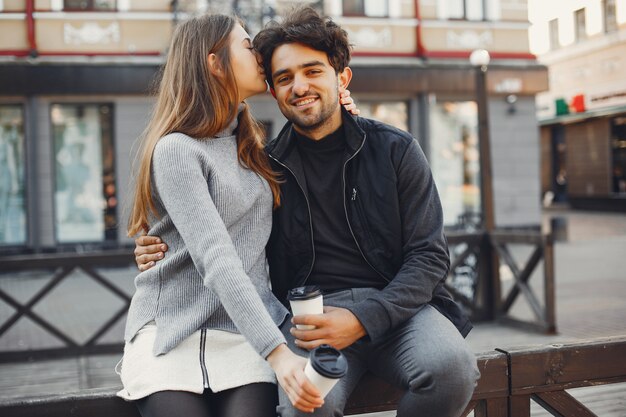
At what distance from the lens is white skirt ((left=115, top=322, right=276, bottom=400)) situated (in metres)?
2.37

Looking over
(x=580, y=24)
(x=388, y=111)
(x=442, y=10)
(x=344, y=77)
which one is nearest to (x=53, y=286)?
(x=344, y=77)

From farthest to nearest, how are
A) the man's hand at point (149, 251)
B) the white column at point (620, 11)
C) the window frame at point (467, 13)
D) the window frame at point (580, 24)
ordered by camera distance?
the window frame at point (580, 24) → the white column at point (620, 11) → the window frame at point (467, 13) → the man's hand at point (149, 251)

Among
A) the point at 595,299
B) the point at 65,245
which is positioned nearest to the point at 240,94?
the point at 595,299

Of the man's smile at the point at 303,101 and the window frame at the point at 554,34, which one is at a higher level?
the window frame at the point at 554,34

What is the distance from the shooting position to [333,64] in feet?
9.39

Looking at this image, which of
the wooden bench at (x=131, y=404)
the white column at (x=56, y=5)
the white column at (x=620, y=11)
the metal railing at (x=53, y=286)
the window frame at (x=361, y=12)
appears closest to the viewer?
the wooden bench at (x=131, y=404)

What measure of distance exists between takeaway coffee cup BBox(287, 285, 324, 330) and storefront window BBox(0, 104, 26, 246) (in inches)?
550

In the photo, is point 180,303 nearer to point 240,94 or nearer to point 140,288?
point 140,288

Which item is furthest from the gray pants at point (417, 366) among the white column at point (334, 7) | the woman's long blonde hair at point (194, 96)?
the white column at point (334, 7)

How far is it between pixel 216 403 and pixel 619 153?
95.1 feet

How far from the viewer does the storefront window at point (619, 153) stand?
28031 millimetres

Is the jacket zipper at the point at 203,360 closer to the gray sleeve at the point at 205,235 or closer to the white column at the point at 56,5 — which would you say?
the gray sleeve at the point at 205,235

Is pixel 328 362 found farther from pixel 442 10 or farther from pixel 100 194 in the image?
pixel 442 10

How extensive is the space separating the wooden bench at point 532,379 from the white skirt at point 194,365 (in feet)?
0.74
